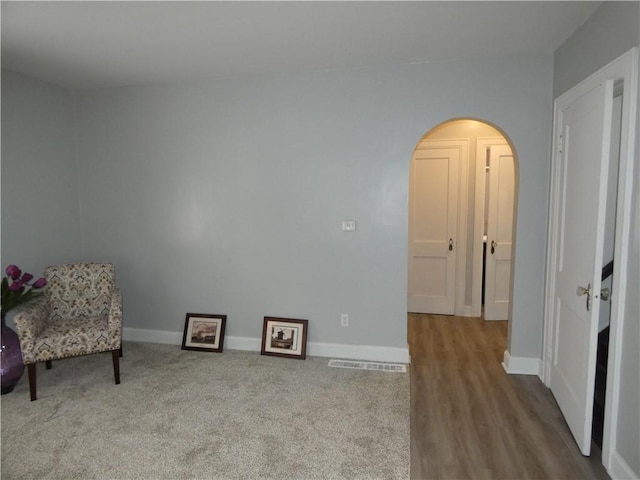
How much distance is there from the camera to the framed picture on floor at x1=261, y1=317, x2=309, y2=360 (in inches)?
141

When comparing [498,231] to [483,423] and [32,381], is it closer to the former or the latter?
[483,423]

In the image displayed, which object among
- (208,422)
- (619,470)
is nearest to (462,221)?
(619,470)

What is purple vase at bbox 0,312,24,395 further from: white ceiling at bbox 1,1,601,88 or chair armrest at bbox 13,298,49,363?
white ceiling at bbox 1,1,601,88

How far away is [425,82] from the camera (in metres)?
3.24

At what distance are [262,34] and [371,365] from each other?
9.01 feet

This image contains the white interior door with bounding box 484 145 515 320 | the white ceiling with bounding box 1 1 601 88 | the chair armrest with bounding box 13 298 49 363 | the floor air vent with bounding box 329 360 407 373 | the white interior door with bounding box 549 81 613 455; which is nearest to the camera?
the white interior door with bounding box 549 81 613 455

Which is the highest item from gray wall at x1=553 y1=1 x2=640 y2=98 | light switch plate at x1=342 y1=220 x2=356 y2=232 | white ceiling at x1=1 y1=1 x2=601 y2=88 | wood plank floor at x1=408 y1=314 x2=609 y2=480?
white ceiling at x1=1 y1=1 x2=601 y2=88

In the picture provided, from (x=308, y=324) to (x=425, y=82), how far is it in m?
2.35

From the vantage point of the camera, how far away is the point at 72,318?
336 cm

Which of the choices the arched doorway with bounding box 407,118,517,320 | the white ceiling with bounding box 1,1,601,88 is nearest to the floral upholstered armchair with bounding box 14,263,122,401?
the white ceiling with bounding box 1,1,601,88

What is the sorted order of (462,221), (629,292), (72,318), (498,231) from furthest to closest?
(462,221)
(498,231)
(72,318)
(629,292)

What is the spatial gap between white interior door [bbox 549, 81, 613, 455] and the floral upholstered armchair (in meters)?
3.19

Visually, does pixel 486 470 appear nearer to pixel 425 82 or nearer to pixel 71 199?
pixel 425 82

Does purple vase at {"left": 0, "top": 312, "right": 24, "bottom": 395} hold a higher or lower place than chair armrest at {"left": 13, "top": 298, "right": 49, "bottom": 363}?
lower
